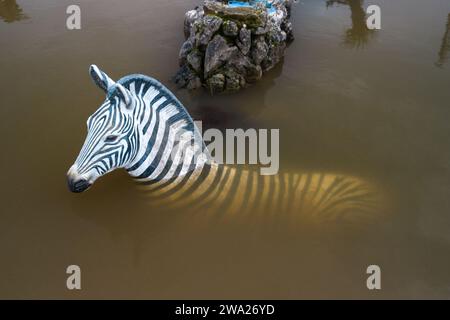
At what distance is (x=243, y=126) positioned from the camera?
21.6 ft

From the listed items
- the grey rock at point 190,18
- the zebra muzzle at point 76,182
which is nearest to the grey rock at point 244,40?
the grey rock at point 190,18

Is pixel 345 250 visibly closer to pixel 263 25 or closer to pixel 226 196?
pixel 226 196

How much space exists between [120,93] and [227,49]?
374cm

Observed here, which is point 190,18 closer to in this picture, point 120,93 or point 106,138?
point 120,93

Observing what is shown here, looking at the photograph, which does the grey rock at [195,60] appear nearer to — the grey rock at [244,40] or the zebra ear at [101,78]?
the grey rock at [244,40]

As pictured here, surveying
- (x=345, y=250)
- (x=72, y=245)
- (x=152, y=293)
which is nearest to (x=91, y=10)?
(x=72, y=245)

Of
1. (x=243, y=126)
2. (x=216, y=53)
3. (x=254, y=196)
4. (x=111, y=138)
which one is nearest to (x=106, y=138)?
(x=111, y=138)

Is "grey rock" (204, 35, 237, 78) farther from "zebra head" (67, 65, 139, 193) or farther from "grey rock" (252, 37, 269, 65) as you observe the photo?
"zebra head" (67, 65, 139, 193)

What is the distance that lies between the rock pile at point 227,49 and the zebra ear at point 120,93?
3.30m

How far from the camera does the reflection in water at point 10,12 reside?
8.75 m

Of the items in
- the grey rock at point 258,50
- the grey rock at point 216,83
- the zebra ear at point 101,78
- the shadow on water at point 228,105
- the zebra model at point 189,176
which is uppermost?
the grey rock at point 258,50

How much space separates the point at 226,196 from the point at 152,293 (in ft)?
5.20

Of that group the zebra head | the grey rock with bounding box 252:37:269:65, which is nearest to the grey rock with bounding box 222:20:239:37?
the grey rock with bounding box 252:37:269:65
